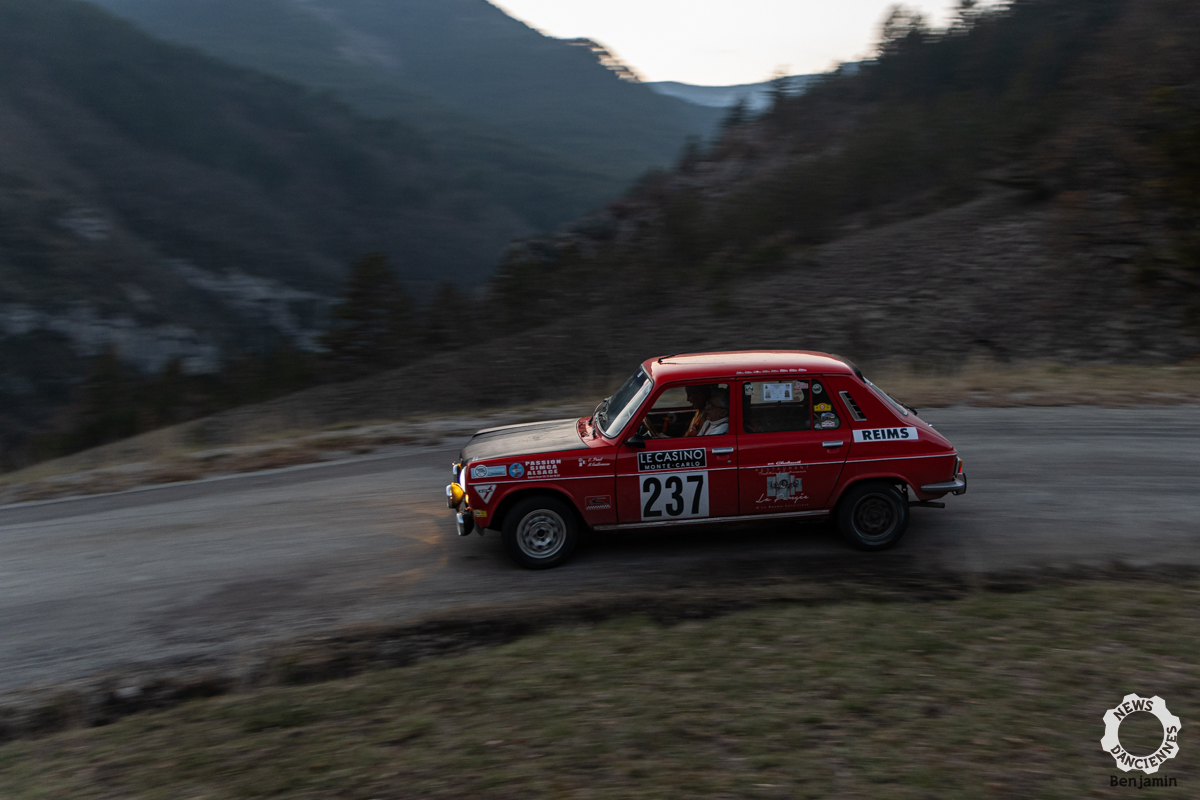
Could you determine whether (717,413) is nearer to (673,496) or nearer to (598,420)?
(673,496)

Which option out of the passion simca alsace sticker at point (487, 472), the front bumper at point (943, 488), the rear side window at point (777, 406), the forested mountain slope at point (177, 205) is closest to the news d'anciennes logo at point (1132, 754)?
the front bumper at point (943, 488)

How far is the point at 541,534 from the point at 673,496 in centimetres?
112

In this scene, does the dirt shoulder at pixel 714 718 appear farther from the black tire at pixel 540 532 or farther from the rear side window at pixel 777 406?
the rear side window at pixel 777 406

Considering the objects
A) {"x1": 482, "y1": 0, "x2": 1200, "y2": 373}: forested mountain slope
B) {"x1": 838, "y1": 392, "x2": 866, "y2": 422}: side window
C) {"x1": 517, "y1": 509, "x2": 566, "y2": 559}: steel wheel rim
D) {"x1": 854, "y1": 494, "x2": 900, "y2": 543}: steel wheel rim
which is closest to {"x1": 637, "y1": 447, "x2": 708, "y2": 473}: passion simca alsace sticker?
{"x1": 517, "y1": 509, "x2": 566, "y2": 559}: steel wheel rim

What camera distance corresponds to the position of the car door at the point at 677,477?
22.2 feet

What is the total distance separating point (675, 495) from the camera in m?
6.83

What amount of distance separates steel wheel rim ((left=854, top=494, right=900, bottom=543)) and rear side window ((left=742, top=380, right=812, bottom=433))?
84 centimetres

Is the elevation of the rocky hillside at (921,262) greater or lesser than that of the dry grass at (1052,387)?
greater

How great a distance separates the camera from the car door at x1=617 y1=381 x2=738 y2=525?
6.77 m

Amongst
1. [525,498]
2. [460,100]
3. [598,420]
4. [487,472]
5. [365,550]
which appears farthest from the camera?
[460,100]

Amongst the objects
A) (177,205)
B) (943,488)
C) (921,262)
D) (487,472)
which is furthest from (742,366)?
(177,205)

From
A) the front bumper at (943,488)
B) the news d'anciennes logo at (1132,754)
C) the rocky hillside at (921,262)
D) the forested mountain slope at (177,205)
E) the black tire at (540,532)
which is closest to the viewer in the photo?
the news d'anciennes logo at (1132,754)

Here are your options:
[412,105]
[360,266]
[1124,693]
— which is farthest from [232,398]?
[412,105]

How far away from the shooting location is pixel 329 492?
973 centimetres
